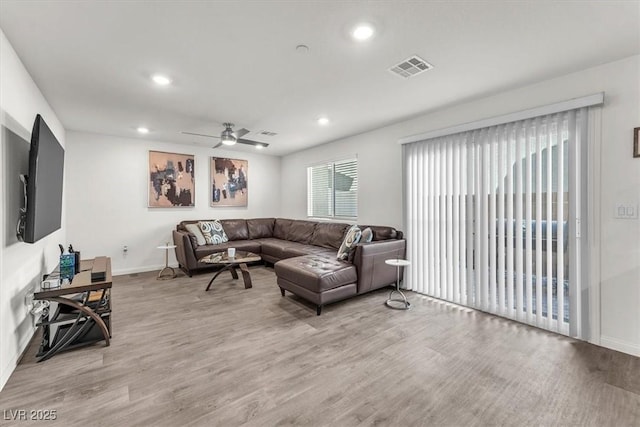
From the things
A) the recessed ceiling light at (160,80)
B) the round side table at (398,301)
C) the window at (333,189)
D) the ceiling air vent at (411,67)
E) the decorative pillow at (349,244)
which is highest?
the recessed ceiling light at (160,80)

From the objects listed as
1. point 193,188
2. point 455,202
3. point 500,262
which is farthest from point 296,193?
point 500,262

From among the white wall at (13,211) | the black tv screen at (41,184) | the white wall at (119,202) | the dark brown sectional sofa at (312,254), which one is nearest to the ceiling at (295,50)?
the white wall at (13,211)

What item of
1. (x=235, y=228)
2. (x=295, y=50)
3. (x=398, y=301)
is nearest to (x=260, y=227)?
(x=235, y=228)

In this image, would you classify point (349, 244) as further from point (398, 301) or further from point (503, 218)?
point (503, 218)

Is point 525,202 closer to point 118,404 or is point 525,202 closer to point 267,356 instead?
point 267,356

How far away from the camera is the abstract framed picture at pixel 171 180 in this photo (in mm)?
5285

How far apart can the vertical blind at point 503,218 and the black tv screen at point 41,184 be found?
4.04m

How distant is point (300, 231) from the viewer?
5.81 metres

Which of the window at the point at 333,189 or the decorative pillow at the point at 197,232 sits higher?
the window at the point at 333,189

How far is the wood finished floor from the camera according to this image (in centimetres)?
164

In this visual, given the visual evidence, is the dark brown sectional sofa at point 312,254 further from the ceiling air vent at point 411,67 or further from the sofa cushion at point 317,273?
the ceiling air vent at point 411,67

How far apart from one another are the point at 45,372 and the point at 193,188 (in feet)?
13.5

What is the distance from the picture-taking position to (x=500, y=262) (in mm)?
3070

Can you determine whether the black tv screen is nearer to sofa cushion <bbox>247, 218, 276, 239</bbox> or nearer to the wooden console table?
the wooden console table
